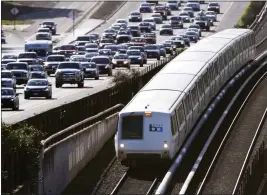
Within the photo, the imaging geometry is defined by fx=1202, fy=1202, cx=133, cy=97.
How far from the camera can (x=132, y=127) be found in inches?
1428

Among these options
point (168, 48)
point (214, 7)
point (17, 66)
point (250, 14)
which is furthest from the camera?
point (214, 7)

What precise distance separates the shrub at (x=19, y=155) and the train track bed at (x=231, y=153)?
5511 millimetres

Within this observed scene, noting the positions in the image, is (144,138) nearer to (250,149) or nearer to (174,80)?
(250,149)

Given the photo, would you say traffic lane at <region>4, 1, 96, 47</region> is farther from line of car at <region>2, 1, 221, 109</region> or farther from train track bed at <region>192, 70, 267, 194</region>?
train track bed at <region>192, 70, 267, 194</region>

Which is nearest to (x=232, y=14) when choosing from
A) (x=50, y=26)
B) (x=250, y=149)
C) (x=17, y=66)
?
(x=50, y=26)

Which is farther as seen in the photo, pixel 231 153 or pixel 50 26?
pixel 50 26

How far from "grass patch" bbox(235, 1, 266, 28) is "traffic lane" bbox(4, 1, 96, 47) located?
18100 millimetres

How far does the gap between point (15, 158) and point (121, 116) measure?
26.1ft

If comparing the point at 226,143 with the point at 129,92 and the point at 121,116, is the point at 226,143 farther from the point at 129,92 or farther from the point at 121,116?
the point at 129,92

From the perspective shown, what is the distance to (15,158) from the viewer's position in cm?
2906

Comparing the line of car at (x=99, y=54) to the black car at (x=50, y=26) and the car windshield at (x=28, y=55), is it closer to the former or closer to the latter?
the car windshield at (x=28, y=55)

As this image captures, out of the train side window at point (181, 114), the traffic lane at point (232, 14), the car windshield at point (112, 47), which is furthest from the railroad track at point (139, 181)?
the traffic lane at point (232, 14)

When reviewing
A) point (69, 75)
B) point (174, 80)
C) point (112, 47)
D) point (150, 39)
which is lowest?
point (150, 39)

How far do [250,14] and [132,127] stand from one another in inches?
3063
